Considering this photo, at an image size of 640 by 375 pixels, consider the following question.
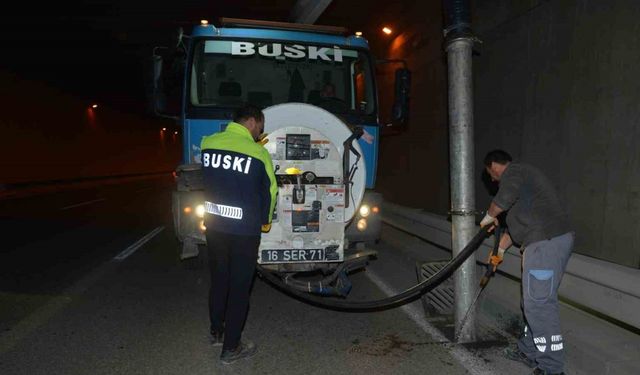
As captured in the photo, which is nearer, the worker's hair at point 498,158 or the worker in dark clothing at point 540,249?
the worker in dark clothing at point 540,249

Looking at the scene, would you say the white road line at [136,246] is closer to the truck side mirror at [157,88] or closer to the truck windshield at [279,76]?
the truck side mirror at [157,88]

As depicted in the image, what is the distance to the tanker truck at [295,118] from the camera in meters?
4.73

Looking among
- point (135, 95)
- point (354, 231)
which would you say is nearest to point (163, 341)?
point (354, 231)

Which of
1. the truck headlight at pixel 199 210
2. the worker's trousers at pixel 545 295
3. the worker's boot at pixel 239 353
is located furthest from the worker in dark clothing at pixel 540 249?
the truck headlight at pixel 199 210

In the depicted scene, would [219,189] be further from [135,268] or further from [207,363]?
[135,268]

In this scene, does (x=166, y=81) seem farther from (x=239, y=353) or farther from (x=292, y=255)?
(x=239, y=353)

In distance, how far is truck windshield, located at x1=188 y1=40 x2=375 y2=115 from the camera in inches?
247

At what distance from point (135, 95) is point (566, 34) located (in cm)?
3926

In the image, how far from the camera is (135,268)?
7.10 m

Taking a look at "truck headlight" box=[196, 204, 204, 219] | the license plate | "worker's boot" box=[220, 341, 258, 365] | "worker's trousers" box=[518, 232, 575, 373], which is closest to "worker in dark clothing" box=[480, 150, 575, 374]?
"worker's trousers" box=[518, 232, 575, 373]

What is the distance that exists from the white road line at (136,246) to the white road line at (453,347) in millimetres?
4235

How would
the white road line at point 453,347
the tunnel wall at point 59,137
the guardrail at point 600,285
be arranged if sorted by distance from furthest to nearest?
the tunnel wall at point 59,137, the white road line at point 453,347, the guardrail at point 600,285

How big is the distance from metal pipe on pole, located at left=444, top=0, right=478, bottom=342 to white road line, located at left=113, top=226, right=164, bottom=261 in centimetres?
552

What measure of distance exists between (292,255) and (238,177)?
3.96 ft
